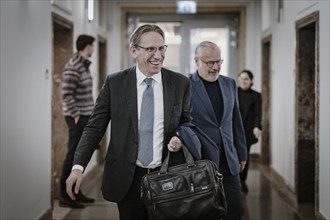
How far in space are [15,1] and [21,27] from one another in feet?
0.76

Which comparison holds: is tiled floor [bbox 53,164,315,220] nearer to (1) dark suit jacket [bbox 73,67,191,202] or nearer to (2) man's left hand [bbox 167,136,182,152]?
(1) dark suit jacket [bbox 73,67,191,202]

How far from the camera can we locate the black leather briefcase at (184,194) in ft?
7.13

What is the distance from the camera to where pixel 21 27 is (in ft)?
12.8

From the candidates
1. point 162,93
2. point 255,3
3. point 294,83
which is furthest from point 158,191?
point 255,3

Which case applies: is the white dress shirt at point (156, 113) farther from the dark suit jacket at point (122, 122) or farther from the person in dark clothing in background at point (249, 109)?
the person in dark clothing in background at point (249, 109)

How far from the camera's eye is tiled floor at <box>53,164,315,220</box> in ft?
16.4

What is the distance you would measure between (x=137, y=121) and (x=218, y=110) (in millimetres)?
1071

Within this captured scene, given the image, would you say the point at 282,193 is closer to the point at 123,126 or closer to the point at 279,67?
the point at 279,67

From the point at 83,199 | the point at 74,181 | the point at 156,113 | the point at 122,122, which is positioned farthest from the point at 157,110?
the point at 83,199

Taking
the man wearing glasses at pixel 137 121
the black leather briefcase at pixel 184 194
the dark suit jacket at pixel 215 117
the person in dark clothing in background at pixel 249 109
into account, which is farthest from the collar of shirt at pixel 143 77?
the person in dark clothing in background at pixel 249 109

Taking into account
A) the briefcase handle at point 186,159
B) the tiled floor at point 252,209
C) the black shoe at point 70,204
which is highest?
the briefcase handle at point 186,159

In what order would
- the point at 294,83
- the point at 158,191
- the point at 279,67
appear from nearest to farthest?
the point at 158,191 → the point at 294,83 → the point at 279,67

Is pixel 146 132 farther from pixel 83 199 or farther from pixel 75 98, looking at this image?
pixel 83 199

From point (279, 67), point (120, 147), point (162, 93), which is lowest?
point (120, 147)
